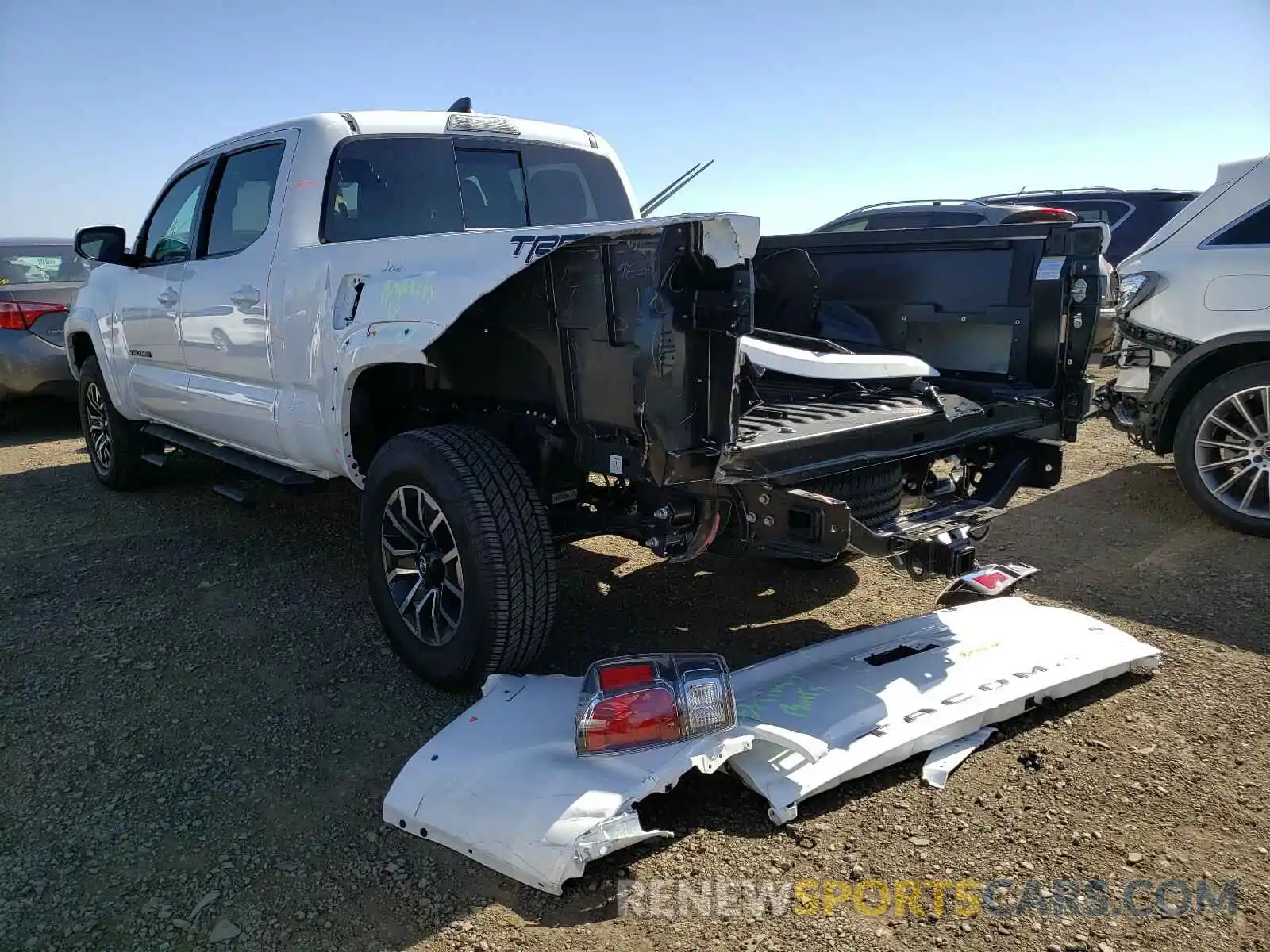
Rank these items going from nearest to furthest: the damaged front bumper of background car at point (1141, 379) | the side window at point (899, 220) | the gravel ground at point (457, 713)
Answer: the gravel ground at point (457, 713) → the damaged front bumper of background car at point (1141, 379) → the side window at point (899, 220)

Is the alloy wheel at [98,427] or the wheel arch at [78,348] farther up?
the wheel arch at [78,348]

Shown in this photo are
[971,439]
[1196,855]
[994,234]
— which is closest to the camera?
[1196,855]

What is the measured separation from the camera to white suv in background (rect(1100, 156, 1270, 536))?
5.00 metres

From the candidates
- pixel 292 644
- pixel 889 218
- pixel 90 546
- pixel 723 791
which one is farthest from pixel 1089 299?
pixel 889 218

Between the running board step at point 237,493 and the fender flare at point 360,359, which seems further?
the running board step at point 237,493

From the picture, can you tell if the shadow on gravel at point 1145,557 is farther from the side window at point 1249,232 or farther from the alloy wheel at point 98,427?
the alloy wheel at point 98,427

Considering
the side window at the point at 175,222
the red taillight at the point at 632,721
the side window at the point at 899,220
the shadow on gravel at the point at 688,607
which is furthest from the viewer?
the side window at the point at 899,220

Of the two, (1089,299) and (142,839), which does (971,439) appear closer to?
(1089,299)

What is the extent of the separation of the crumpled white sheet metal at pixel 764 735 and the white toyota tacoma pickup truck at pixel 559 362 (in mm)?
349

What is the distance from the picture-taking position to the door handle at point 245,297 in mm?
4062

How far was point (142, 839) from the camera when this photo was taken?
8.46ft

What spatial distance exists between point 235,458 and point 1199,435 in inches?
201

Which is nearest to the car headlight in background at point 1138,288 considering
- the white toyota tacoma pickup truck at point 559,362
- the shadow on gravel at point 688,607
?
the white toyota tacoma pickup truck at point 559,362

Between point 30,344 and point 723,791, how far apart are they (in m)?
8.11
